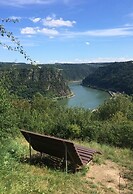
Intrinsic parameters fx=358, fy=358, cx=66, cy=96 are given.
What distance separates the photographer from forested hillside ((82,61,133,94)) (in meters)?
119

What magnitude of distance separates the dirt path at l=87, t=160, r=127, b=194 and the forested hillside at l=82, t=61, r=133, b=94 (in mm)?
96111

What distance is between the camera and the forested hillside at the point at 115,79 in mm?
119262

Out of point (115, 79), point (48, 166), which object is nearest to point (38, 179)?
point (48, 166)

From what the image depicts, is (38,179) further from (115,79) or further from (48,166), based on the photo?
(115,79)

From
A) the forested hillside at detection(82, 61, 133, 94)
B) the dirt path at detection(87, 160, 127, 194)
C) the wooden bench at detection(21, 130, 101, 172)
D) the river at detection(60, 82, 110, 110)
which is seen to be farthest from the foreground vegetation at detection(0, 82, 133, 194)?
the forested hillside at detection(82, 61, 133, 94)

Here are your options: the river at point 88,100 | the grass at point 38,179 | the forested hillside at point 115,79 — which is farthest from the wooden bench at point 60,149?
the forested hillside at point 115,79

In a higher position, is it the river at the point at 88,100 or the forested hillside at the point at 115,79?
the forested hillside at the point at 115,79

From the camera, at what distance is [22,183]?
5172 millimetres

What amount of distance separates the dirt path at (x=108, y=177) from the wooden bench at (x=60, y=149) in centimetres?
34

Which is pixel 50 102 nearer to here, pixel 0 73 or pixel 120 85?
pixel 0 73

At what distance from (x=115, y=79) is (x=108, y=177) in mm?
132807

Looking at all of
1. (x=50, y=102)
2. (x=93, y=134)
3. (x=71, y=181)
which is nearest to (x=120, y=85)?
(x=50, y=102)

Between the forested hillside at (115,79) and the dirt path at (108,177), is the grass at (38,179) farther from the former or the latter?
the forested hillside at (115,79)

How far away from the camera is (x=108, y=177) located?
7.46 meters
